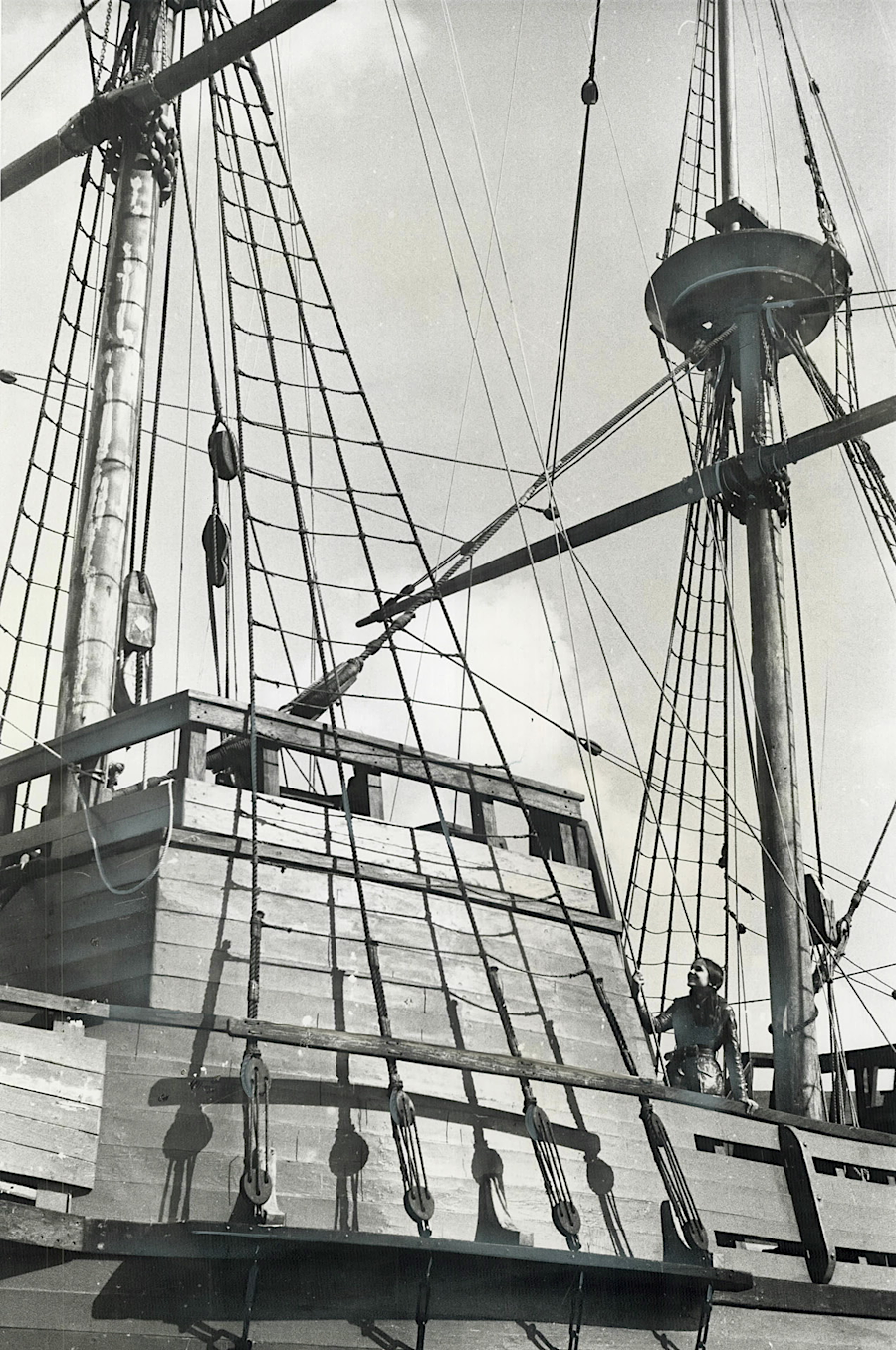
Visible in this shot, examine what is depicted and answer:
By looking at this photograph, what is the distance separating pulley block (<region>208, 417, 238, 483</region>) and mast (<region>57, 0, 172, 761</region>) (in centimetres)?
44

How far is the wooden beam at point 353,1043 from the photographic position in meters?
5.20

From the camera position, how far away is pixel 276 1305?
5.01 metres

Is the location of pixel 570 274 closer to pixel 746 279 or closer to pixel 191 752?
pixel 746 279

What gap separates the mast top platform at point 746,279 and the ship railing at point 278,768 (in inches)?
314

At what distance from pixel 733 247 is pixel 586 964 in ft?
30.2

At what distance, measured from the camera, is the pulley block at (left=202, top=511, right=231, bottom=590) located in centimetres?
840

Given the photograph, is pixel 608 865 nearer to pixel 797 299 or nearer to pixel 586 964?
pixel 586 964

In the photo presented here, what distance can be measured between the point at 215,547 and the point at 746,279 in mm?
7743

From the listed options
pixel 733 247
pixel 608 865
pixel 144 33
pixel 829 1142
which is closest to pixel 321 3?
pixel 144 33

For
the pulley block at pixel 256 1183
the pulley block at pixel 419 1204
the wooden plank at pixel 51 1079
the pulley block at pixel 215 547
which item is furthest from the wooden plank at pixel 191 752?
the pulley block at pixel 215 547

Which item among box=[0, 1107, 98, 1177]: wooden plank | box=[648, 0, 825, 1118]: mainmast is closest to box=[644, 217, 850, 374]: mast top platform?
box=[648, 0, 825, 1118]: mainmast

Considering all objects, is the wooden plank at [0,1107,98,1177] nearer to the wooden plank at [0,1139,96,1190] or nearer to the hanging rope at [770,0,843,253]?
the wooden plank at [0,1139,96,1190]

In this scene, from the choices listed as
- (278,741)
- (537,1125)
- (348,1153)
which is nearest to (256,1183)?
(348,1153)

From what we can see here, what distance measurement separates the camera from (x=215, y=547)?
8422 millimetres
